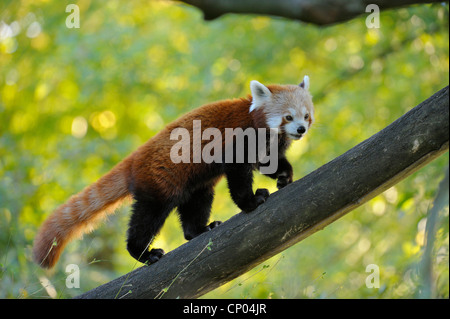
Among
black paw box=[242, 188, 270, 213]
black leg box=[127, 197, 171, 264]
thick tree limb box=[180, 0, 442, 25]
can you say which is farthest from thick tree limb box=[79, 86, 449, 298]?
thick tree limb box=[180, 0, 442, 25]

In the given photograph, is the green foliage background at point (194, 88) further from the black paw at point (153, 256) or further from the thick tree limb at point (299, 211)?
the thick tree limb at point (299, 211)

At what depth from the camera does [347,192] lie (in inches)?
92.8

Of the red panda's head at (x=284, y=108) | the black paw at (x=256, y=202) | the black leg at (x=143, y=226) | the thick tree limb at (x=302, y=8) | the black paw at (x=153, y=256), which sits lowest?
the black paw at (x=153, y=256)

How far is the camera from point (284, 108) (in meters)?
3.02

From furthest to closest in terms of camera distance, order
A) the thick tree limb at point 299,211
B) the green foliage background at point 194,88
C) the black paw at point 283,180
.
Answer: the green foliage background at point 194,88
the black paw at point 283,180
the thick tree limb at point 299,211

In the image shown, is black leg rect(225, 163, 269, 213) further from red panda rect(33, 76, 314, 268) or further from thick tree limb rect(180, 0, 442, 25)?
thick tree limb rect(180, 0, 442, 25)

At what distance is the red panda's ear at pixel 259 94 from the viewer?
3.01 meters

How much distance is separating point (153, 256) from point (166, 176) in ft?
1.67

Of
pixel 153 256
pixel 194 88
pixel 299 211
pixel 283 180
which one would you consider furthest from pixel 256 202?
pixel 194 88

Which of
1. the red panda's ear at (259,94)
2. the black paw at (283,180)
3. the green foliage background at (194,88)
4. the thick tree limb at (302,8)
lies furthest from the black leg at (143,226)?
the green foliage background at (194,88)

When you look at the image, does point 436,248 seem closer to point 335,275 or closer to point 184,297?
point 184,297

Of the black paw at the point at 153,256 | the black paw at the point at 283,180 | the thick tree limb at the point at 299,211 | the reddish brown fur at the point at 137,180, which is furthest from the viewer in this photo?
the black paw at the point at 283,180

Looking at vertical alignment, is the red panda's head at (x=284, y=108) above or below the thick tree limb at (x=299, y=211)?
above
